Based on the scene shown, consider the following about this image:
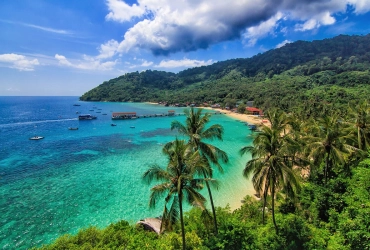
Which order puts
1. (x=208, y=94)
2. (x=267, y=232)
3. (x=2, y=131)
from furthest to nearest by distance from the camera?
(x=208, y=94) < (x=2, y=131) < (x=267, y=232)

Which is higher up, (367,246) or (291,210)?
(367,246)

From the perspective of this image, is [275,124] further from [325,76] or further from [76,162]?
[325,76]

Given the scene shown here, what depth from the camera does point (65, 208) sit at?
23594 millimetres

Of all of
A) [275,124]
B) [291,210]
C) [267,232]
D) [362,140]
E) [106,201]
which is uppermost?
[275,124]

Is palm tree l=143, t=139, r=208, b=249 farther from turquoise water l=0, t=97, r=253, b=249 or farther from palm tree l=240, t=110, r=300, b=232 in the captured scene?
turquoise water l=0, t=97, r=253, b=249

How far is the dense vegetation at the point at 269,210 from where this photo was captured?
11453 millimetres

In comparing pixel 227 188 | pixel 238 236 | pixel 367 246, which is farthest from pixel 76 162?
pixel 367 246

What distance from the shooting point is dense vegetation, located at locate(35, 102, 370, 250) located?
11453 millimetres

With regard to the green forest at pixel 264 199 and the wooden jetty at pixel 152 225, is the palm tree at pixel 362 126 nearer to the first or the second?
the green forest at pixel 264 199

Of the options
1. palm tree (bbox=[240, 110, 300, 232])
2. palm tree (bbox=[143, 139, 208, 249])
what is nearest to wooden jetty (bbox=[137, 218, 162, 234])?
palm tree (bbox=[143, 139, 208, 249])

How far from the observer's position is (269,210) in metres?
20.1

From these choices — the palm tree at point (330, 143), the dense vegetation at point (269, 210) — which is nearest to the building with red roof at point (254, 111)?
the dense vegetation at point (269, 210)

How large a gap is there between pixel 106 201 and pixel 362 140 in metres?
30.1

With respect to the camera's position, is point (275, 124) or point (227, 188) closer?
point (275, 124)
